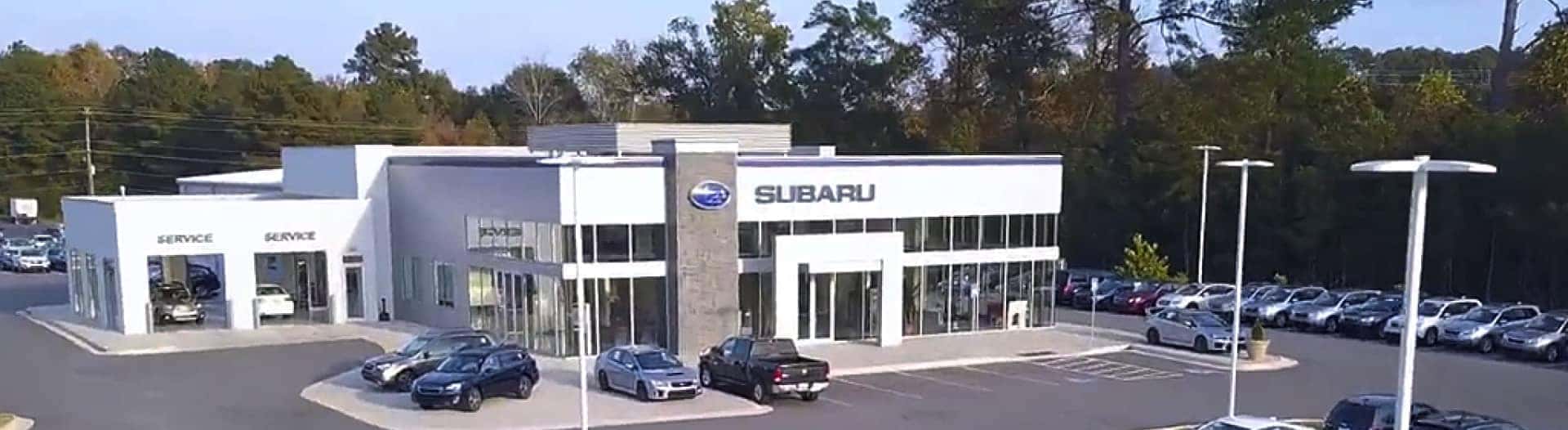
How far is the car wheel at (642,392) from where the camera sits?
1041 inches

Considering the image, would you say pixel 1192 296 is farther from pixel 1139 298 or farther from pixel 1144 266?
pixel 1144 266

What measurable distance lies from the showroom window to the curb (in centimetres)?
1300

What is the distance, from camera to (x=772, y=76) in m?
79.6

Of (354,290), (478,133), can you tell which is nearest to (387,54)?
(478,133)

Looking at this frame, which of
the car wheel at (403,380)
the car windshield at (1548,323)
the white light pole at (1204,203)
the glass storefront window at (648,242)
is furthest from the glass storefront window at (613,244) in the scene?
the car windshield at (1548,323)

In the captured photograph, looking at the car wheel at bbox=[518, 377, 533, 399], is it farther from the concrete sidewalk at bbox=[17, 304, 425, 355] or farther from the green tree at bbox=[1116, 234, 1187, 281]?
the green tree at bbox=[1116, 234, 1187, 281]

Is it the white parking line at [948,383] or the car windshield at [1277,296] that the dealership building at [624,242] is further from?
the car windshield at [1277,296]

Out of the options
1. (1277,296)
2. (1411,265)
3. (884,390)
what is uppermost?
(1411,265)

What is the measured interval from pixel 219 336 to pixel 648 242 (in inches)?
489

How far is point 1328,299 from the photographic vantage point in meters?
41.0

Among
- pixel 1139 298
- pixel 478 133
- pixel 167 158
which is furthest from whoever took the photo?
pixel 478 133

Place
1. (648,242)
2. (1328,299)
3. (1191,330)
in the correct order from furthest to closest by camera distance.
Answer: (1328,299) < (1191,330) < (648,242)

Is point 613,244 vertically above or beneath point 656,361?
above

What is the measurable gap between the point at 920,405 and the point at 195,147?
76284 mm
